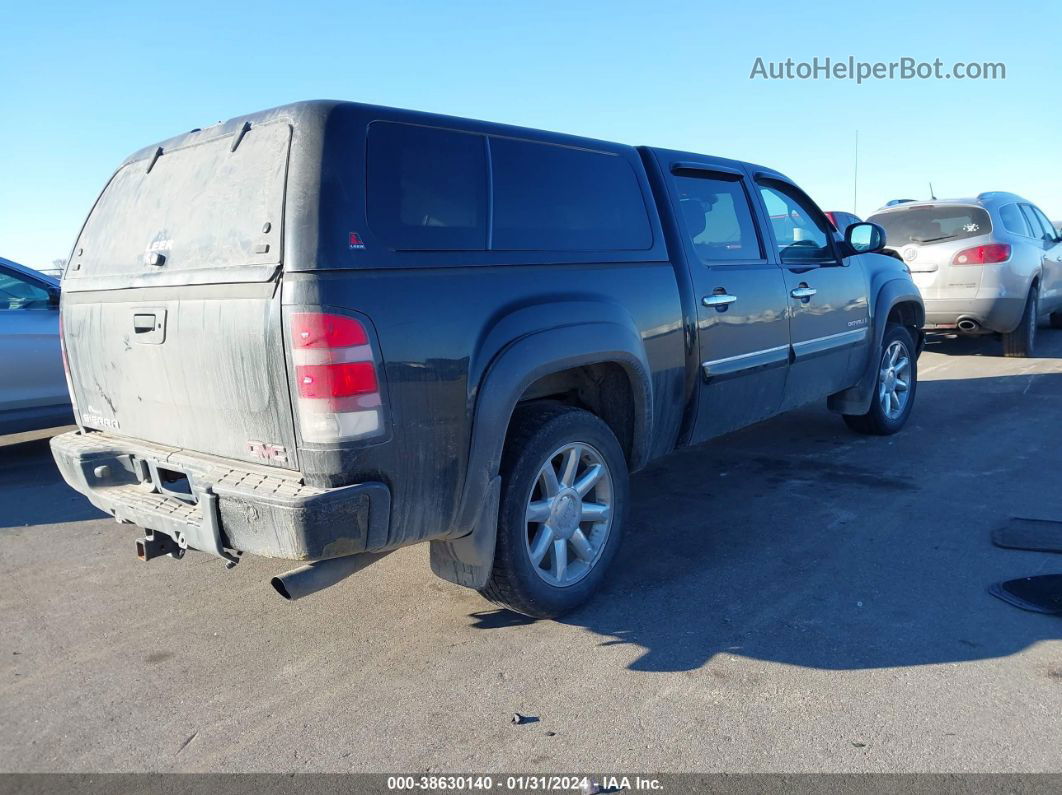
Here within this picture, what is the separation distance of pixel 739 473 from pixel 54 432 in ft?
21.7

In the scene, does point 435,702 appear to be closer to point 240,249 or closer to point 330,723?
point 330,723

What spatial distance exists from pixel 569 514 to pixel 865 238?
3429 mm

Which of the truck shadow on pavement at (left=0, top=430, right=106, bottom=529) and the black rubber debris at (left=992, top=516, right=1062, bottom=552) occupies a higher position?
the truck shadow on pavement at (left=0, top=430, right=106, bottom=529)

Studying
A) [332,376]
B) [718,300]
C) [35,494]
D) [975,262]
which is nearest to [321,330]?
[332,376]

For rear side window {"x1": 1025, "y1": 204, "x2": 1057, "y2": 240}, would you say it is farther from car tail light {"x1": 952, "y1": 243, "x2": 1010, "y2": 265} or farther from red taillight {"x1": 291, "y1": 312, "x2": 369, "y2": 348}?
red taillight {"x1": 291, "y1": 312, "x2": 369, "y2": 348}

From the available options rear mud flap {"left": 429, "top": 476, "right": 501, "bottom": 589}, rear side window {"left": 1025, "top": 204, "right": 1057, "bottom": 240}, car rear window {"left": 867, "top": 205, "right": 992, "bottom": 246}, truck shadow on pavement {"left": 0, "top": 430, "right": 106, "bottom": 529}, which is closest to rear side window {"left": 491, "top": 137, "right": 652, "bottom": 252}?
rear mud flap {"left": 429, "top": 476, "right": 501, "bottom": 589}

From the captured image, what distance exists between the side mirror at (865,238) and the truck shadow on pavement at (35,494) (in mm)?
5349

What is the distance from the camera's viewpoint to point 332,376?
268cm

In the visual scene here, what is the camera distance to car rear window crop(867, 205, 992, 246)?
30.9 ft

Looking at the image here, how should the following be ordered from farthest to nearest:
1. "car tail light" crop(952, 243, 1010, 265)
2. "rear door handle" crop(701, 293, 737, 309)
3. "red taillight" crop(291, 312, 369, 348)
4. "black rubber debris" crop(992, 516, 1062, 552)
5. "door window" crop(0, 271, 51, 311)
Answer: "car tail light" crop(952, 243, 1010, 265)
"door window" crop(0, 271, 51, 311)
"rear door handle" crop(701, 293, 737, 309)
"black rubber debris" crop(992, 516, 1062, 552)
"red taillight" crop(291, 312, 369, 348)

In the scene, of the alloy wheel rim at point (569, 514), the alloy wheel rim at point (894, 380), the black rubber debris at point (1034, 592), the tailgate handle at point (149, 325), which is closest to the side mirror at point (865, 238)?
the alloy wheel rim at point (894, 380)

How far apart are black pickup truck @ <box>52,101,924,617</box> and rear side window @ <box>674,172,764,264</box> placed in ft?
0.14

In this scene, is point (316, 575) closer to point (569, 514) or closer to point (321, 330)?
point (321, 330)

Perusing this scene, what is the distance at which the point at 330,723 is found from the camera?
2.87 m
